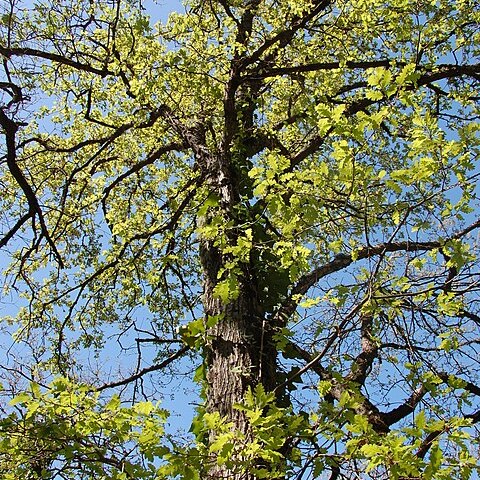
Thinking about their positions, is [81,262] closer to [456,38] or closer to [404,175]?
[456,38]

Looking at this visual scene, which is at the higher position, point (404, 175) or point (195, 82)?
point (195, 82)

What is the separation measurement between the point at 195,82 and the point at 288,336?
3.67 m

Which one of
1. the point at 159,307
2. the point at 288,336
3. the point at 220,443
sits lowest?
the point at 220,443

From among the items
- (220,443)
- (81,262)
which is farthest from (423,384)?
(81,262)

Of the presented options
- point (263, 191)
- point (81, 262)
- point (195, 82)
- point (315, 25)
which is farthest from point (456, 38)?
point (81, 262)

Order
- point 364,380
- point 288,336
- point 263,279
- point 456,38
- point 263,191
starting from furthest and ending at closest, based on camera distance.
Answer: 1. point 456,38
2. point 364,380
3. point 263,279
4. point 288,336
5. point 263,191

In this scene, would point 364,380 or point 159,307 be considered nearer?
point 364,380

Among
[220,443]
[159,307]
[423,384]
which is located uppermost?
[159,307]

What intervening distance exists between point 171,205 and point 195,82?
6.83 ft

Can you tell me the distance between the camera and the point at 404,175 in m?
3.06

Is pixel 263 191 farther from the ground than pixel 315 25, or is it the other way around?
pixel 315 25

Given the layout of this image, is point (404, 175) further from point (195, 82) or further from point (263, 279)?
point (195, 82)

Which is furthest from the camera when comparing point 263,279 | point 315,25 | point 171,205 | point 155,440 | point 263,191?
point 171,205

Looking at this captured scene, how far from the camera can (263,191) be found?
3664 mm
